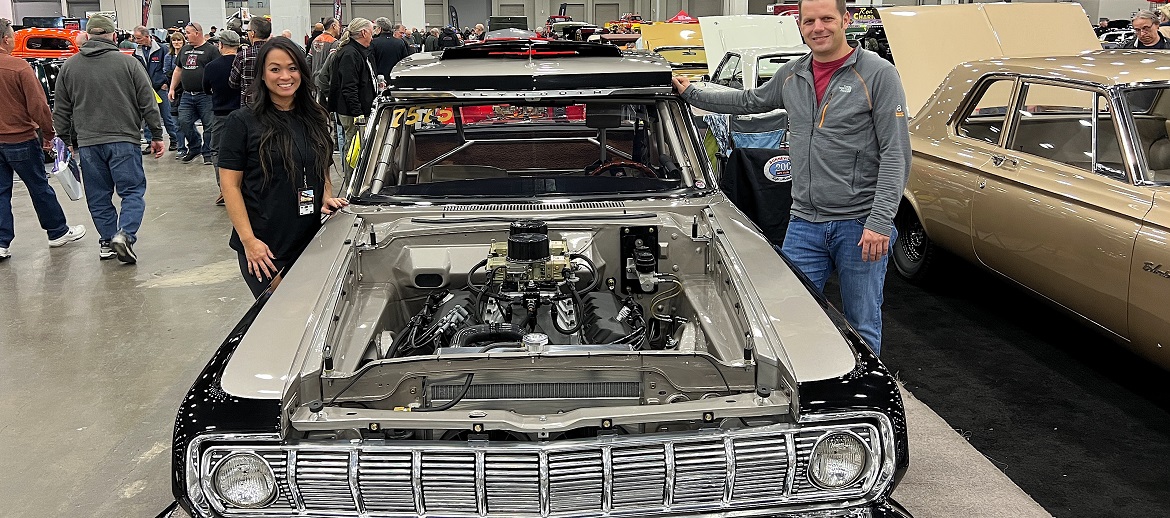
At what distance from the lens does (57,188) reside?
9.51m

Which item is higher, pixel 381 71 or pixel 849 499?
pixel 381 71

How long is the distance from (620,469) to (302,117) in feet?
6.85

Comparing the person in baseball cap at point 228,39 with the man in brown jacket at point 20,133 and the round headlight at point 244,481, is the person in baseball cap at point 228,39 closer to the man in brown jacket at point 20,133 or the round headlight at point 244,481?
the man in brown jacket at point 20,133

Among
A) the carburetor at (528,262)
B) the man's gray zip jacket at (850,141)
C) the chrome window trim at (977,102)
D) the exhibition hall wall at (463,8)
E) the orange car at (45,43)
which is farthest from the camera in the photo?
the exhibition hall wall at (463,8)

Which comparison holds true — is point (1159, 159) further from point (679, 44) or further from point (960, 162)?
point (679, 44)

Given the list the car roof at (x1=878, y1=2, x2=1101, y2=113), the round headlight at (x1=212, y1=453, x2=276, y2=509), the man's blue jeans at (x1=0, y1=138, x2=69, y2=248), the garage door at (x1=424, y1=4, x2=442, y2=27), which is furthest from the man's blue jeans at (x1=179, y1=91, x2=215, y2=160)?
the garage door at (x1=424, y1=4, x2=442, y2=27)

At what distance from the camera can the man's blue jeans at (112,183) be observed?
6203 millimetres

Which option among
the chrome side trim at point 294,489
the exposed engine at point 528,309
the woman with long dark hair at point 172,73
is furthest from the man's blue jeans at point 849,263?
the woman with long dark hair at point 172,73

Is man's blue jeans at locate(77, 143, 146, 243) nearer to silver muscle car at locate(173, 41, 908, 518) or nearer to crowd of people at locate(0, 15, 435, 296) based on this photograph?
crowd of people at locate(0, 15, 435, 296)

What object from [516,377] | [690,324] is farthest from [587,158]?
[516,377]

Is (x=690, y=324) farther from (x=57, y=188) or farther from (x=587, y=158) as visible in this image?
(x=57, y=188)

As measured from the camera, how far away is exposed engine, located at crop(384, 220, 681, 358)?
2592 mm

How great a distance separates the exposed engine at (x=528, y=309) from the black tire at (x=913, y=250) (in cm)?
293

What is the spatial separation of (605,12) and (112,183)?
125ft
